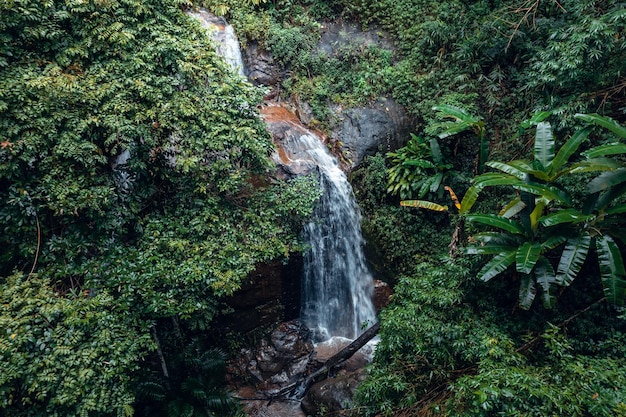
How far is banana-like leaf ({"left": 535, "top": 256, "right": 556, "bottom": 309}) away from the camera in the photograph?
5.01 m

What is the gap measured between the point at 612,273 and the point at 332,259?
5314 mm

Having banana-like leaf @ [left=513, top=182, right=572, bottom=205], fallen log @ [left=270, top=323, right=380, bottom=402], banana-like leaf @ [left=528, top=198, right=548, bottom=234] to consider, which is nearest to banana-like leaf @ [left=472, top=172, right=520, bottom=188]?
banana-like leaf @ [left=513, top=182, right=572, bottom=205]

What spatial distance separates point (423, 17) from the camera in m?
11.1

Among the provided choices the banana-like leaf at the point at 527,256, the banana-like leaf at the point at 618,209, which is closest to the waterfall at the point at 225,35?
the banana-like leaf at the point at 527,256

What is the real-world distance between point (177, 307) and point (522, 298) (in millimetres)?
5114

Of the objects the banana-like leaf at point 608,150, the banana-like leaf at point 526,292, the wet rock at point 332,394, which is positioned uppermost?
the banana-like leaf at point 608,150

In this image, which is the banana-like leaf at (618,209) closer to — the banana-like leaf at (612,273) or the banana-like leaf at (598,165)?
the banana-like leaf at (612,273)

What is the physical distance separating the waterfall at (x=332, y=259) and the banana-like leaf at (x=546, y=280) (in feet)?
14.0


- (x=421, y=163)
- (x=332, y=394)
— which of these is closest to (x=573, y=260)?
(x=421, y=163)

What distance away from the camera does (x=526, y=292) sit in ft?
17.1

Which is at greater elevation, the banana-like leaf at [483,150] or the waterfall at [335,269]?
the banana-like leaf at [483,150]

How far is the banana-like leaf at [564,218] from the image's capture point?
16.1ft

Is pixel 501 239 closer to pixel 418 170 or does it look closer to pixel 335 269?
pixel 418 170

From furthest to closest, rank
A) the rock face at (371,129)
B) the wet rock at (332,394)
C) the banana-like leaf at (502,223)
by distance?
the rock face at (371,129)
the wet rock at (332,394)
the banana-like leaf at (502,223)
